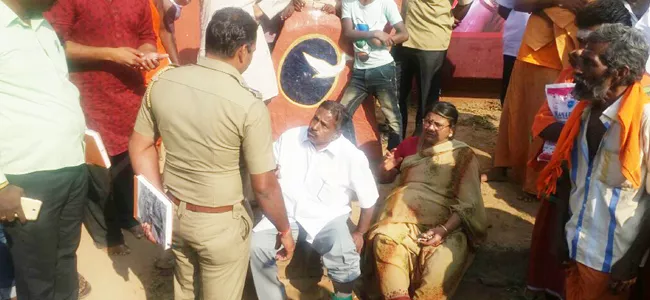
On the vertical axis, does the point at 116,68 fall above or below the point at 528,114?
above

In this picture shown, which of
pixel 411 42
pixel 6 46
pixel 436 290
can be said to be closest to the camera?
pixel 6 46

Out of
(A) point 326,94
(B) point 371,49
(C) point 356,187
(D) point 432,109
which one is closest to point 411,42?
(B) point 371,49

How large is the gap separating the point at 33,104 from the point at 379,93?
117 inches

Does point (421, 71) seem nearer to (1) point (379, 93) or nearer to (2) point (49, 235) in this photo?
(1) point (379, 93)

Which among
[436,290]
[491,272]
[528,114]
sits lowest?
[491,272]

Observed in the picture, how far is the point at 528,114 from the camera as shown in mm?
4855

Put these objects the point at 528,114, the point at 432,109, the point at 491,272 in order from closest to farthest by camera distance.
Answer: the point at 432,109 < the point at 491,272 < the point at 528,114

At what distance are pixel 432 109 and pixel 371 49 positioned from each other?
1.28 m

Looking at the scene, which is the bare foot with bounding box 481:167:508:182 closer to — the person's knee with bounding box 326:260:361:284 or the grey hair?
the person's knee with bounding box 326:260:361:284

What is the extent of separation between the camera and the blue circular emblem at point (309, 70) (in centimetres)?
520

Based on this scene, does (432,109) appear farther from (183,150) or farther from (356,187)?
(183,150)

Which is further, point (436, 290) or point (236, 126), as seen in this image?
point (436, 290)

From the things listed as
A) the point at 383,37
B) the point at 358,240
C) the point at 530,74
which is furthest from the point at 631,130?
the point at 383,37

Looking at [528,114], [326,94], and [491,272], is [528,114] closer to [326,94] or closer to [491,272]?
[491,272]
